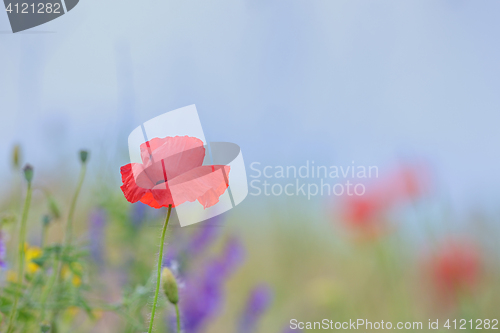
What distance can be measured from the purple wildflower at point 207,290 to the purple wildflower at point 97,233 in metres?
0.15

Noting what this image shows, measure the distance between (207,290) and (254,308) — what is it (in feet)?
0.41

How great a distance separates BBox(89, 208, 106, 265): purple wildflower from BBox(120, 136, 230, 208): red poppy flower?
16.3 inches

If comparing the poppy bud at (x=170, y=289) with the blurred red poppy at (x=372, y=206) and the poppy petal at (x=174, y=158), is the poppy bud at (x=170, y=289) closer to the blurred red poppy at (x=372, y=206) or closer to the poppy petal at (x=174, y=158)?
the poppy petal at (x=174, y=158)

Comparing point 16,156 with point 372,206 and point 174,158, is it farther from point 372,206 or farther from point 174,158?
point 372,206

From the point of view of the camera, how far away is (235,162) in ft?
1.40

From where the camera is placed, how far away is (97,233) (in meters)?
0.62

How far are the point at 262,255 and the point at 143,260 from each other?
592 millimetres

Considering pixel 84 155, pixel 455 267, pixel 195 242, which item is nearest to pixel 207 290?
pixel 195 242

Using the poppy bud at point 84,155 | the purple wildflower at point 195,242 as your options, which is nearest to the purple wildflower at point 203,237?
the purple wildflower at point 195,242

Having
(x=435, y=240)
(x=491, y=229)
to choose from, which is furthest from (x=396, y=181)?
(x=491, y=229)

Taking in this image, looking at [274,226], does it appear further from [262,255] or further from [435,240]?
[435,240]

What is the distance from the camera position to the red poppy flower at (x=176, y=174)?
0.79ft

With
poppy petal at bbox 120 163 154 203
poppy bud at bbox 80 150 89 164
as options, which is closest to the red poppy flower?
poppy petal at bbox 120 163 154 203

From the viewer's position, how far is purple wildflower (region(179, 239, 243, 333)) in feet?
1.82
